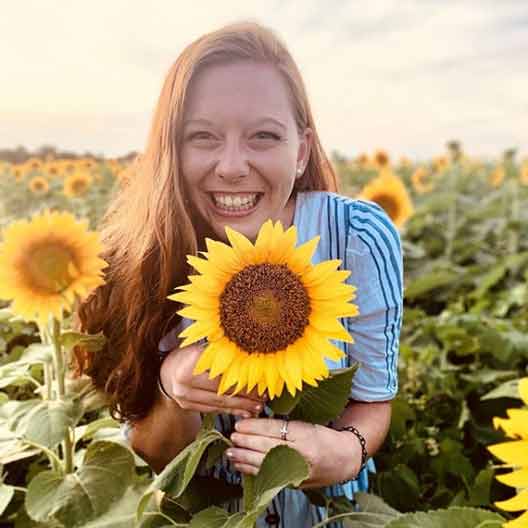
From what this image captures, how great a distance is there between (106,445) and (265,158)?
0.56m

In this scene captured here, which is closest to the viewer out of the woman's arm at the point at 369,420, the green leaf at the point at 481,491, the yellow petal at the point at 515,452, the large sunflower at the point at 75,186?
the yellow petal at the point at 515,452

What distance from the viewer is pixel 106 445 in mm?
1388

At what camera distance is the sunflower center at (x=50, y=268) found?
4.11ft

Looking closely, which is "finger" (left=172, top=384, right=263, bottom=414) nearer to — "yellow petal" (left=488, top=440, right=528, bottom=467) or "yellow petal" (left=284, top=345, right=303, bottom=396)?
"yellow petal" (left=284, top=345, right=303, bottom=396)

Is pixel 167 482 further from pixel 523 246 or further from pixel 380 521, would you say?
pixel 523 246

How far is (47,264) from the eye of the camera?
1.26m

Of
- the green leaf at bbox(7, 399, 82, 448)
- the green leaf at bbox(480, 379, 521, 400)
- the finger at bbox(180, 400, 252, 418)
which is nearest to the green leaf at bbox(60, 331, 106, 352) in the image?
the green leaf at bbox(7, 399, 82, 448)

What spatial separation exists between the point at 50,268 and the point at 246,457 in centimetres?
44

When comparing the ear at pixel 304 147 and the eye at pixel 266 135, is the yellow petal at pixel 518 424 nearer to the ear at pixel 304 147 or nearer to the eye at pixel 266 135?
the eye at pixel 266 135

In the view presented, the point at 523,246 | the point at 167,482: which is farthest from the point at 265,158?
the point at 523,246

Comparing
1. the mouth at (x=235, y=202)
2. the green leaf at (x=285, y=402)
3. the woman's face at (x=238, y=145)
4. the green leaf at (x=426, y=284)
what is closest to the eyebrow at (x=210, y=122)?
the woman's face at (x=238, y=145)

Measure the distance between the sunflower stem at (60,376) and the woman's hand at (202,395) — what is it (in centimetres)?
23

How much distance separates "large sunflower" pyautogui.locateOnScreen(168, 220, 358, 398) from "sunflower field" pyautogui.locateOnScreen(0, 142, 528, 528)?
12 centimetres

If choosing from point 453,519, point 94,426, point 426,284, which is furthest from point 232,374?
point 426,284
